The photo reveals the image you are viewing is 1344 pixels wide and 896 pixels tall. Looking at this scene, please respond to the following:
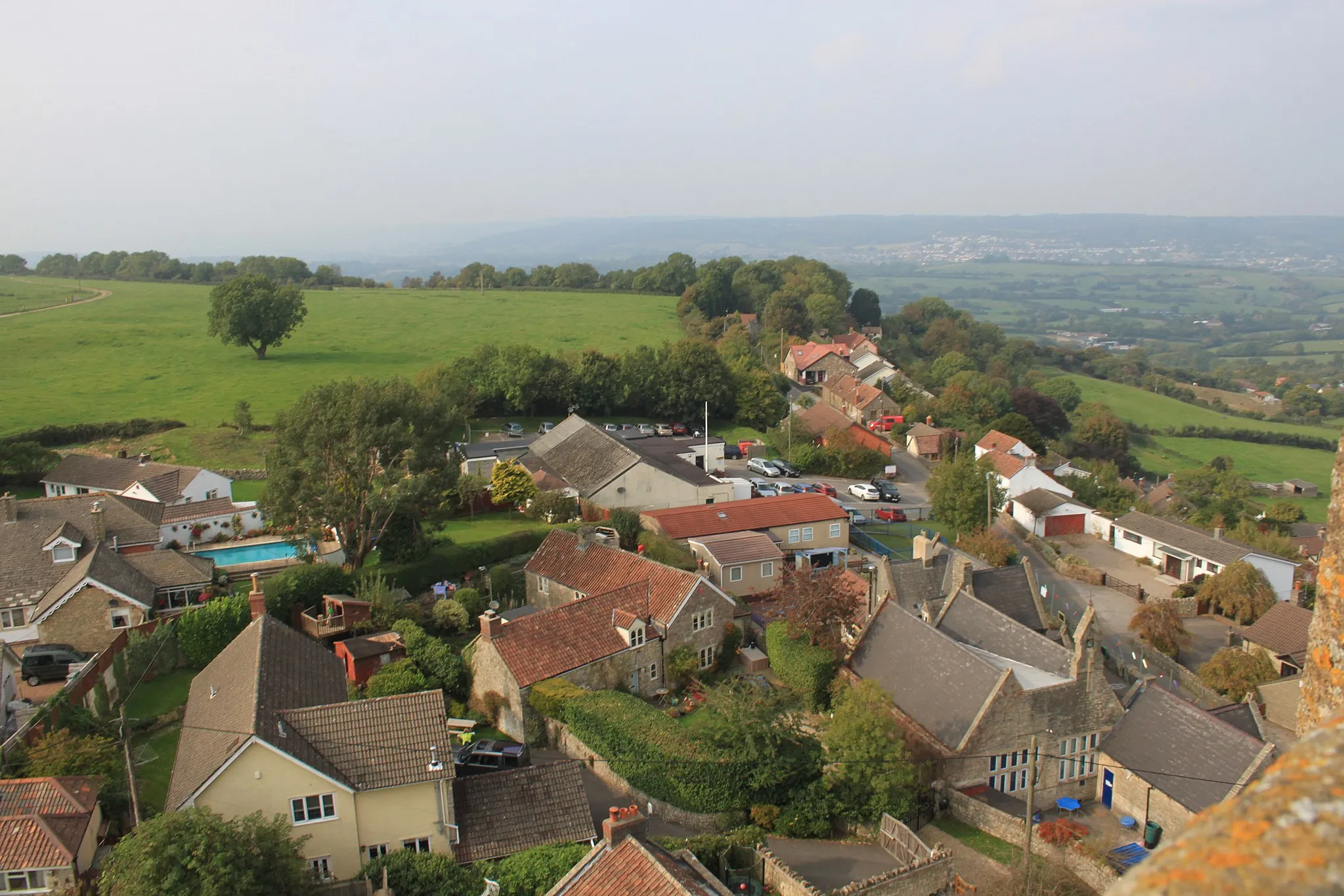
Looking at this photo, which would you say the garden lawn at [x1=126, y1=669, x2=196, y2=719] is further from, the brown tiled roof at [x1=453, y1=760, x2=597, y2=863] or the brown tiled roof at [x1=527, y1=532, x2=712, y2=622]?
the brown tiled roof at [x1=527, y1=532, x2=712, y2=622]

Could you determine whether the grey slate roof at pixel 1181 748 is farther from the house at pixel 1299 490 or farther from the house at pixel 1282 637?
the house at pixel 1299 490

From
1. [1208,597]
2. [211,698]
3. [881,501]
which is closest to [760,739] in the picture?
[211,698]

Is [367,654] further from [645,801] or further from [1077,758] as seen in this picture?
[1077,758]

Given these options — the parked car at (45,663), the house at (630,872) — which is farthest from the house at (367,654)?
the house at (630,872)

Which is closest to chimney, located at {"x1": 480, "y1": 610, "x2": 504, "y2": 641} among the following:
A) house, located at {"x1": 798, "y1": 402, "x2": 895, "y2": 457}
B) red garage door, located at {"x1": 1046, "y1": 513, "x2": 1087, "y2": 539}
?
red garage door, located at {"x1": 1046, "y1": 513, "x2": 1087, "y2": 539}

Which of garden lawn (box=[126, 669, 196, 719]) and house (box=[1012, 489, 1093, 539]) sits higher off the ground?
garden lawn (box=[126, 669, 196, 719])

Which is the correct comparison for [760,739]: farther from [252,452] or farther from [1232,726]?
[252,452]

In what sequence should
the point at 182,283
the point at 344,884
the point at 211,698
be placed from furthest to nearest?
the point at 182,283, the point at 211,698, the point at 344,884
